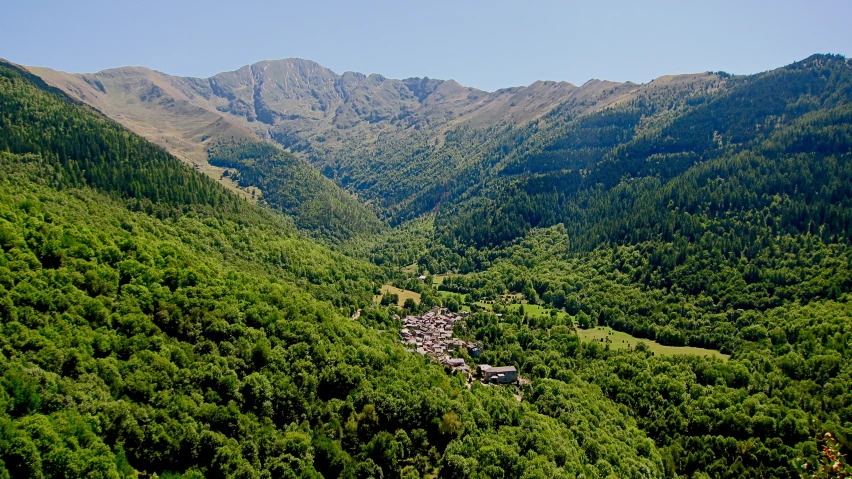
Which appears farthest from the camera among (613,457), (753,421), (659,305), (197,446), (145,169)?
(145,169)

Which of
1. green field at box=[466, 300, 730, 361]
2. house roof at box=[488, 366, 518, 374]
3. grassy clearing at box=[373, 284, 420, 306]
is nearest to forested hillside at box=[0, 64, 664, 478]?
house roof at box=[488, 366, 518, 374]

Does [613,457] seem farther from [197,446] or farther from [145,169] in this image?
[145,169]

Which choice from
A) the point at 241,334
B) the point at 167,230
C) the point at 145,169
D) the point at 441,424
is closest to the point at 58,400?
the point at 241,334

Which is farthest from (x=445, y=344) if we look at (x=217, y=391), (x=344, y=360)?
(x=217, y=391)

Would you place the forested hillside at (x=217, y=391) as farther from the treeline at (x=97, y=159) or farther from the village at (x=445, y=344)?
the treeline at (x=97, y=159)

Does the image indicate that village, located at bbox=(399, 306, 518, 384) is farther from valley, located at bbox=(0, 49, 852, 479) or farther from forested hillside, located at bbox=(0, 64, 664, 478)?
forested hillside, located at bbox=(0, 64, 664, 478)

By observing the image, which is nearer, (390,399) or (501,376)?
(390,399)
